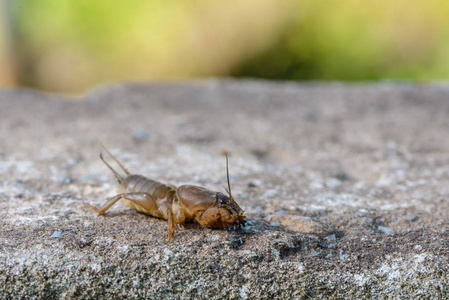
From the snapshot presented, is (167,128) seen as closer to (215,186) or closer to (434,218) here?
(215,186)

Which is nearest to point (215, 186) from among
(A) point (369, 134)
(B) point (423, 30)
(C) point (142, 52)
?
(A) point (369, 134)

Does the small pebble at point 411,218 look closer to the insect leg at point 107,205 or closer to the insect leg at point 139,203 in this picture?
the insect leg at point 139,203

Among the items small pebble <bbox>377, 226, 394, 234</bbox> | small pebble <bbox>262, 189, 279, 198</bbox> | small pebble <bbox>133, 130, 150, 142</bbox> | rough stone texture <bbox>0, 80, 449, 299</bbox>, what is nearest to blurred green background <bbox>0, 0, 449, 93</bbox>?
rough stone texture <bbox>0, 80, 449, 299</bbox>

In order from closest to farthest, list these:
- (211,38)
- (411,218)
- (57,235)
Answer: (57,235) < (411,218) < (211,38)

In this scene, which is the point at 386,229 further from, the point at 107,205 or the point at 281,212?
the point at 107,205

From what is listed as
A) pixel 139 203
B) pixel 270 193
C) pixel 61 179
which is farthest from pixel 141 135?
pixel 139 203

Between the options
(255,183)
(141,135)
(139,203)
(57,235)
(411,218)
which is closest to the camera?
(57,235)

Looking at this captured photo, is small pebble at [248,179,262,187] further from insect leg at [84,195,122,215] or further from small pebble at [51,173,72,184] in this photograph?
small pebble at [51,173,72,184]
